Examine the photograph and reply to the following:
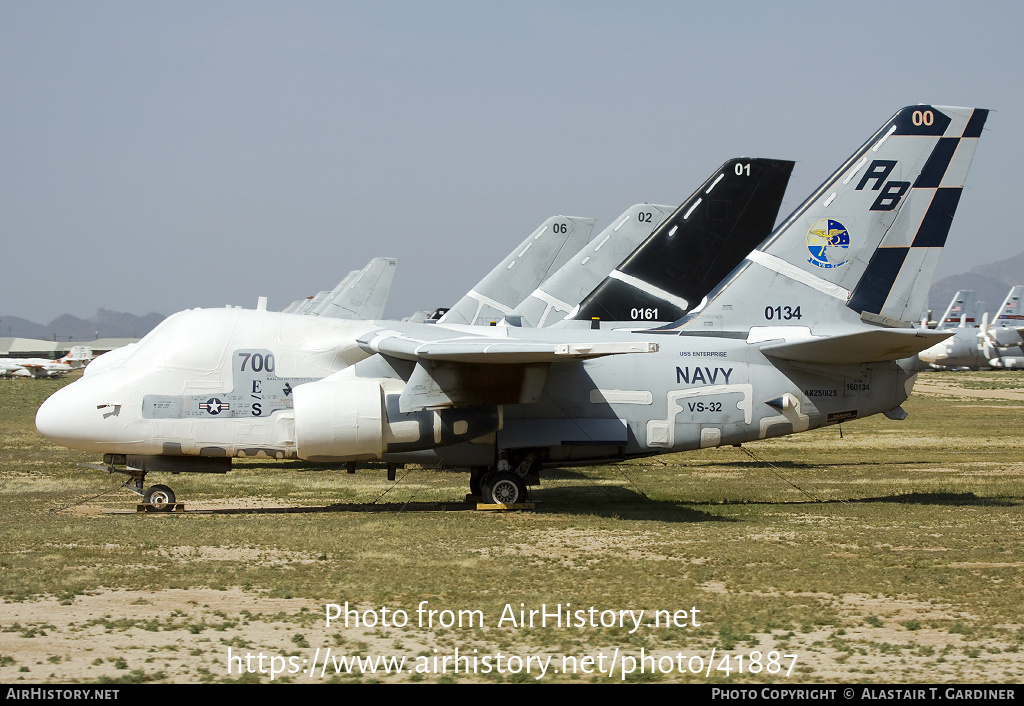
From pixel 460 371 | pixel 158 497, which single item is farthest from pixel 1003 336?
pixel 158 497

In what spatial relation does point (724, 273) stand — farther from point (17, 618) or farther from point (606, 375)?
point (17, 618)

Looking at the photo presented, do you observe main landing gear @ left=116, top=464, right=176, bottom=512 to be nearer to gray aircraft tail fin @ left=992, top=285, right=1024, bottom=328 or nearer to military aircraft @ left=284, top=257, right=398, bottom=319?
military aircraft @ left=284, top=257, right=398, bottom=319

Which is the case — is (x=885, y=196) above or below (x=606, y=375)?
above

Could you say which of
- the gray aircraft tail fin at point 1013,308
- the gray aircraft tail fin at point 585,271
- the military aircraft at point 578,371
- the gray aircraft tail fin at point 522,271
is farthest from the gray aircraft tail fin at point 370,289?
the gray aircraft tail fin at point 1013,308

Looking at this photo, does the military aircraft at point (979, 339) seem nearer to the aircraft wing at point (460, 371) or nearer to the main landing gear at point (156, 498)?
the aircraft wing at point (460, 371)

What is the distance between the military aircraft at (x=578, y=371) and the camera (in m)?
14.4

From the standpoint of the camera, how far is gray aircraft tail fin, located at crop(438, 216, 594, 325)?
83.2 feet

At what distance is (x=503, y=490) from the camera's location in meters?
15.2

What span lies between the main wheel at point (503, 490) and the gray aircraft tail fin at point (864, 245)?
3757 mm

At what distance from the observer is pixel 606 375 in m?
15.5

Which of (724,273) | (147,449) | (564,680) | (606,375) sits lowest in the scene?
(564,680)

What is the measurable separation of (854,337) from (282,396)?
8292 millimetres

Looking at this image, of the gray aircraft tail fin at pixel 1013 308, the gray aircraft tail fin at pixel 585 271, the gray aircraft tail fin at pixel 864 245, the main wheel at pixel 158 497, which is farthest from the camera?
the gray aircraft tail fin at pixel 1013 308
